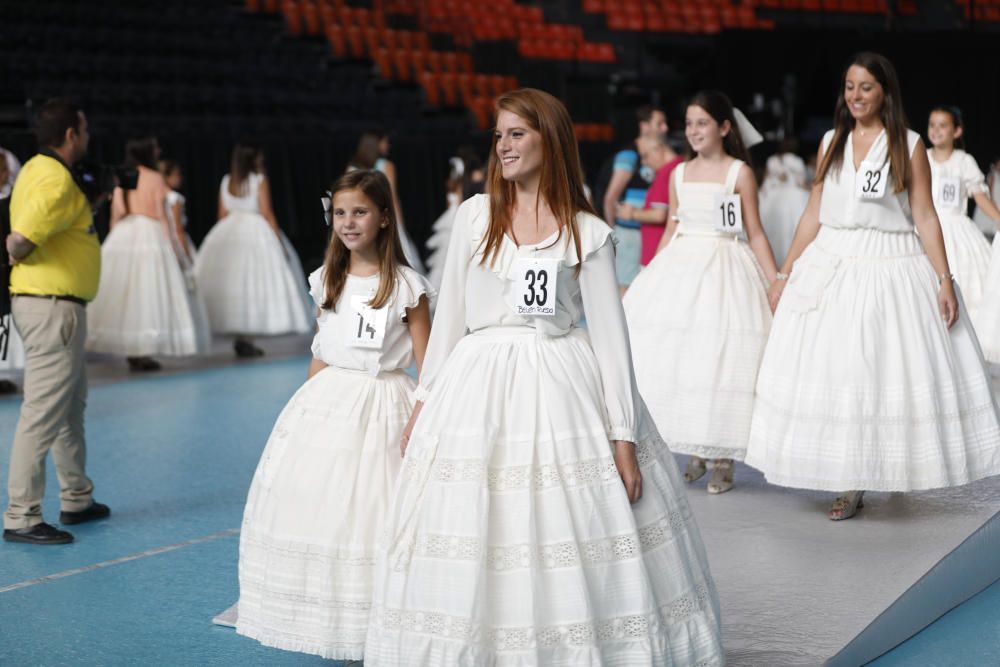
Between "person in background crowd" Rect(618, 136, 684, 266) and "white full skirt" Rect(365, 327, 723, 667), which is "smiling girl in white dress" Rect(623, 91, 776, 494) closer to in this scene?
"person in background crowd" Rect(618, 136, 684, 266)

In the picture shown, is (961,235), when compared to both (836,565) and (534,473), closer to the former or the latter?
(836,565)

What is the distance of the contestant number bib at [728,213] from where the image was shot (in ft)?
17.4

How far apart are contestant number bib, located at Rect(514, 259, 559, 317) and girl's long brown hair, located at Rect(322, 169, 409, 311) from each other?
760mm

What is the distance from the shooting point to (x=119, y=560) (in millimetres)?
4906

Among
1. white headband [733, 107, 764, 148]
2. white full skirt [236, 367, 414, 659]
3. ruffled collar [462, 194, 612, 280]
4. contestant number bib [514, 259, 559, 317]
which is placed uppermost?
white headband [733, 107, 764, 148]

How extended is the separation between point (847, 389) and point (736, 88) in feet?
43.2

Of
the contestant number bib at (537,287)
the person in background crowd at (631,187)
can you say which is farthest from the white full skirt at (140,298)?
the contestant number bib at (537,287)

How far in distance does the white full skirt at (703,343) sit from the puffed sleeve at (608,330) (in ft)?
7.15

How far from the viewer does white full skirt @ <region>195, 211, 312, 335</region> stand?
9953mm

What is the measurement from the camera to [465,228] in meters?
3.08

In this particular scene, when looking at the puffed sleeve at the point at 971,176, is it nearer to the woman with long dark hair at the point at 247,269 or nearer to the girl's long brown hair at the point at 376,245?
the woman with long dark hair at the point at 247,269

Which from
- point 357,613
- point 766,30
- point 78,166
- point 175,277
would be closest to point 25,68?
point 175,277

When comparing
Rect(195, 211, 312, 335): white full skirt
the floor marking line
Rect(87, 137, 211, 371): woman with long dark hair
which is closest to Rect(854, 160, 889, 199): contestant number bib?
the floor marking line

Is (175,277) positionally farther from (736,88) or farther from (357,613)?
(736,88)
